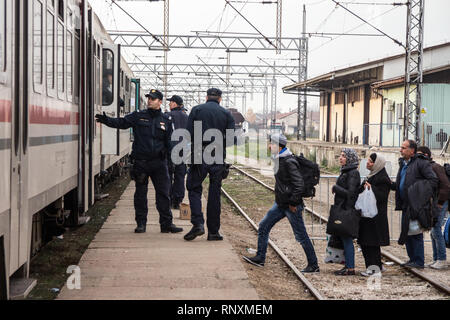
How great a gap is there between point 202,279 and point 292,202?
1.63 metres

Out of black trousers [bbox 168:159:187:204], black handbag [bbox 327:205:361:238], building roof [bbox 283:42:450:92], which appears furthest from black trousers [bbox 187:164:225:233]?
building roof [bbox 283:42:450:92]

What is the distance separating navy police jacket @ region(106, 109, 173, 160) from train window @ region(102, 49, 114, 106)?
247 cm

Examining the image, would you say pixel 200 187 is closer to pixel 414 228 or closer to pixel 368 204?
pixel 368 204

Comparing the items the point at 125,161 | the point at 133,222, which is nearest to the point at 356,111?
the point at 125,161

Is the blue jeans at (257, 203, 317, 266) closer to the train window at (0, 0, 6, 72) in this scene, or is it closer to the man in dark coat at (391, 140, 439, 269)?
the man in dark coat at (391, 140, 439, 269)

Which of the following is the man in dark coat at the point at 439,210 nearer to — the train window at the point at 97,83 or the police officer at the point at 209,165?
the police officer at the point at 209,165

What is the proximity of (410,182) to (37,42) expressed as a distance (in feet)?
17.0

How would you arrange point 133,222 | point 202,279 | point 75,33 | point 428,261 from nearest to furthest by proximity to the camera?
1. point 202,279
2. point 75,33
3. point 428,261
4. point 133,222

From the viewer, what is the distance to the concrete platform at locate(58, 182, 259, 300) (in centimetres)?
675

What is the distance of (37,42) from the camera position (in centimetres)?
645

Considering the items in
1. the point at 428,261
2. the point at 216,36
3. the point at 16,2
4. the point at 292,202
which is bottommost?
the point at 428,261

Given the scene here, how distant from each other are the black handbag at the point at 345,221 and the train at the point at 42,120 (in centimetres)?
312

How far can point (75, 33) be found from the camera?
9234mm
